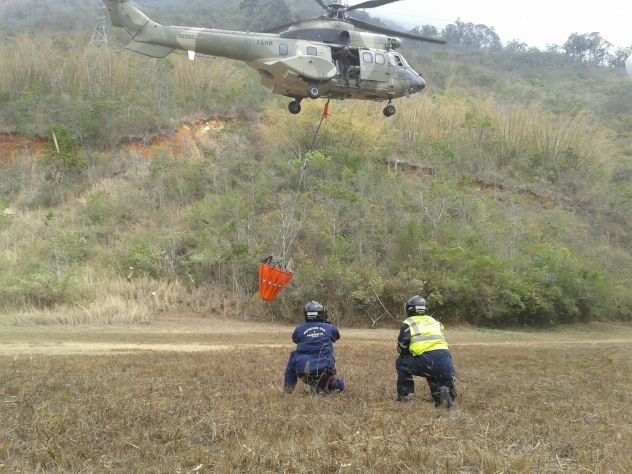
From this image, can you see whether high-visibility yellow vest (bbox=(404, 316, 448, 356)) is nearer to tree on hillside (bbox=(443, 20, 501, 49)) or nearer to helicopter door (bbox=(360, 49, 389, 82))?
helicopter door (bbox=(360, 49, 389, 82))

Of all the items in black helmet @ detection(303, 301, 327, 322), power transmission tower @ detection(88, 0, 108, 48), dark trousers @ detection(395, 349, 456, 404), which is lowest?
dark trousers @ detection(395, 349, 456, 404)

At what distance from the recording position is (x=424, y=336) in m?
7.95

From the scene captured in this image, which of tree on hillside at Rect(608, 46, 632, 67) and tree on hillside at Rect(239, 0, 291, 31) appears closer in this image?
tree on hillside at Rect(239, 0, 291, 31)

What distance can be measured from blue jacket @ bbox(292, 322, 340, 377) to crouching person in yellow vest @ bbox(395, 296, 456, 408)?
93 centimetres

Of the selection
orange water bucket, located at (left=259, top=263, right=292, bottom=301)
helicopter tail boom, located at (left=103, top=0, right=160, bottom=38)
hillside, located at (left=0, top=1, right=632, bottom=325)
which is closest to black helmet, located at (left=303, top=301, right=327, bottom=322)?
orange water bucket, located at (left=259, top=263, right=292, bottom=301)

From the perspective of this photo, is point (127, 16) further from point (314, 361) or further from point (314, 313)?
point (314, 361)

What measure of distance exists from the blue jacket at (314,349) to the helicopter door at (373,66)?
8.66m

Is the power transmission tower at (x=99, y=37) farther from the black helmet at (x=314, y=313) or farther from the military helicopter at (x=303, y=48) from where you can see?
the black helmet at (x=314, y=313)

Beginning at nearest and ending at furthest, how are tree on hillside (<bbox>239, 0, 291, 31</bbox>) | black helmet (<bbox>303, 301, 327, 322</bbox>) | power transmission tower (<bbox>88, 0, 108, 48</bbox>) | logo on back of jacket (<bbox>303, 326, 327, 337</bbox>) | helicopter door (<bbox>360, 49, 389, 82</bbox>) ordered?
logo on back of jacket (<bbox>303, 326, 327, 337</bbox>) → black helmet (<bbox>303, 301, 327, 322</bbox>) → helicopter door (<bbox>360, 49, 389, 82</bbox>) → power transmission tower (<bbox>88, 0, 108, 48</bbox>) → tree on hillside (<bbox>239, 0, 291, 31</bbox>)

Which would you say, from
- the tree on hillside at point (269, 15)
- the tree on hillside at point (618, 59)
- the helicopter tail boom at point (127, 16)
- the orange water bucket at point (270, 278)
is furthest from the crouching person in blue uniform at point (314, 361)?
the tree on hillside at point (618, 59)

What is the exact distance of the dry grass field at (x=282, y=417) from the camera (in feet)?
14.8

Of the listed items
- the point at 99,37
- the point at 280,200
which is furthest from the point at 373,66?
the point at 99,37

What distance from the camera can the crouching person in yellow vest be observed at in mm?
7707

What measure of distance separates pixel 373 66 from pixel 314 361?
9371 mm
